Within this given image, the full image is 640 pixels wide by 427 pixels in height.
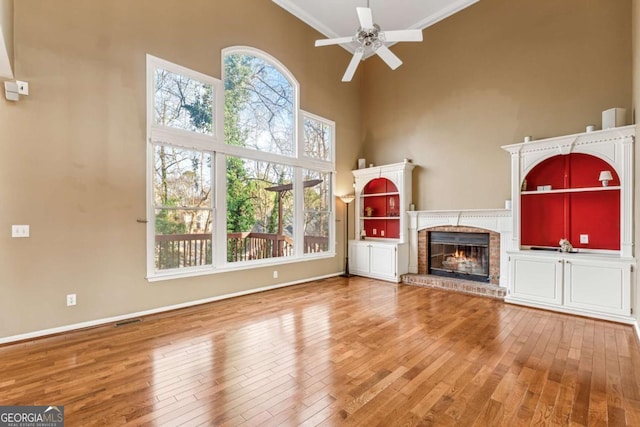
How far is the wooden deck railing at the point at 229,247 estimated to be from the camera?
4.17 m

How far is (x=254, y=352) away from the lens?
291 centimetres

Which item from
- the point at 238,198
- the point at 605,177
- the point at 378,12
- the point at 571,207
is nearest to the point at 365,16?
the point at 378,12

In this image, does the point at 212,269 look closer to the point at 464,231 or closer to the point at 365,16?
the point at 365,16

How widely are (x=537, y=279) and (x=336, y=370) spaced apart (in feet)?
11.8

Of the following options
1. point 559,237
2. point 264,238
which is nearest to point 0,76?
point 264,238

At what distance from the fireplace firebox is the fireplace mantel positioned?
0.22 meters

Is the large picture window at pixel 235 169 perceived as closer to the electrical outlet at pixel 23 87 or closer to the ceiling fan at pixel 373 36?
the electrical outlet at pixel 23 87

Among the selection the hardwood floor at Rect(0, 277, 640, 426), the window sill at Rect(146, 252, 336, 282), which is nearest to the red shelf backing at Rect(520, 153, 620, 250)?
the hardwood floor at Rect(0, 277, 640, 426)

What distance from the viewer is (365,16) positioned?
332 cm

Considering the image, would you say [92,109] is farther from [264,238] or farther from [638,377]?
[638,377]

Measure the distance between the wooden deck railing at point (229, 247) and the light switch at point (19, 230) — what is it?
4.25ft

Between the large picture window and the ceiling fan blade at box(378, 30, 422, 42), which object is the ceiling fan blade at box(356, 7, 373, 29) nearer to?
the ceiling fan blade at box(378, 30, 422, 42)

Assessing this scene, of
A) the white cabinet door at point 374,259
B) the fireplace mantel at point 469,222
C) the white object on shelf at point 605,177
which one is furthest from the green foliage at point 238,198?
the white object on shelf at point 605,177

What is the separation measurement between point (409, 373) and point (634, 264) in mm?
3422
